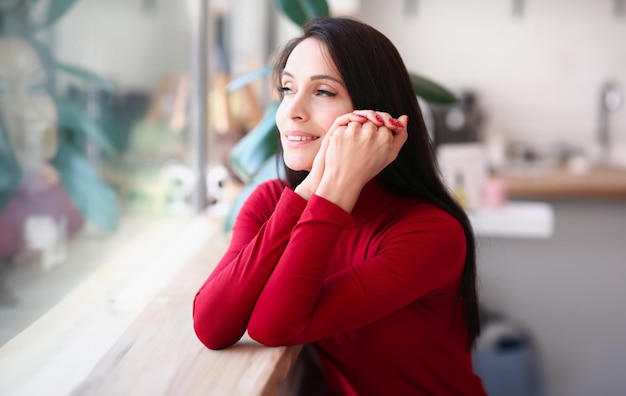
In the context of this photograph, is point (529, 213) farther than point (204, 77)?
Yes

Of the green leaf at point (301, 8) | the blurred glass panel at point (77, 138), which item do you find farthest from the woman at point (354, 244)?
the green leaf at point (301, 8)

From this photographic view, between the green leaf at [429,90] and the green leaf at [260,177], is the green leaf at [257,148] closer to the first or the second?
the green leaf at [260,177]

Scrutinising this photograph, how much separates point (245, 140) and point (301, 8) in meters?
0.33

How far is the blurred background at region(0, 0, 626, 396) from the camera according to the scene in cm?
111

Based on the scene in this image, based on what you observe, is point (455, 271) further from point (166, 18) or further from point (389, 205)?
point (166, 18)

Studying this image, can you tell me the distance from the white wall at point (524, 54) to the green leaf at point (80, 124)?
3.03 m

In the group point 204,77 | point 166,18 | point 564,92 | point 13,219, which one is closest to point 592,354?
point 564,92

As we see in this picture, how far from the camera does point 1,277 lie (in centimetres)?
98

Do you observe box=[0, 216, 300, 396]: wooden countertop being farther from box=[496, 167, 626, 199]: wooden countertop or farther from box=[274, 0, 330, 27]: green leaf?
box=[496, 167, 626, 199]: wooden countertop

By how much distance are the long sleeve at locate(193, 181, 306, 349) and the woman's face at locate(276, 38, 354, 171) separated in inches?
3.3

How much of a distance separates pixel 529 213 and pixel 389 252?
1.91 m

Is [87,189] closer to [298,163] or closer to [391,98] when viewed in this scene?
[298,163]

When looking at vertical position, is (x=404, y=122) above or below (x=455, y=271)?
above

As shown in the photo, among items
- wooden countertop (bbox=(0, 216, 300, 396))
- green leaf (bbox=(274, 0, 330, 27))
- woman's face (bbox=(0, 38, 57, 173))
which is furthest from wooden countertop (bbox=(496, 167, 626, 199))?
woman's face (bbox=(0, 38, 57, 173))
